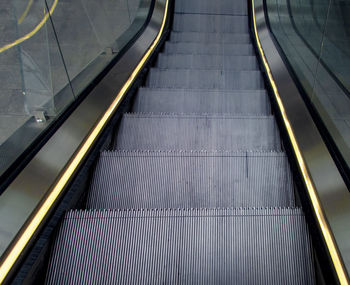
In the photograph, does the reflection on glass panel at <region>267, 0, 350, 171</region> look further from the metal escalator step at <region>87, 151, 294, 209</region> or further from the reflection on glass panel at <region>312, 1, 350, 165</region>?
the metal escalator step at <region>87, 151, 294, 209</region>

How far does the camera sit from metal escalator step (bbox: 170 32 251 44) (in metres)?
6.71

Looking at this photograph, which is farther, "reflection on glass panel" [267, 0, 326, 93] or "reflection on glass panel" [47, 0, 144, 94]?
"reflection on glass panel" [267, 0, 326, 93]

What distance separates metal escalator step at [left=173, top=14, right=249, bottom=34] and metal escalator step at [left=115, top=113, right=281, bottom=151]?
15.1 feet

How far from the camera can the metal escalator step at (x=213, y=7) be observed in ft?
27.0

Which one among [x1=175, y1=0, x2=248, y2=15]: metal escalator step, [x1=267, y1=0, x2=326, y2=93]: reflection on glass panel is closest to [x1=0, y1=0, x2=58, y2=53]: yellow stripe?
[x1=267, y1=0, x2=326, y2=93]: reflection on glass panel

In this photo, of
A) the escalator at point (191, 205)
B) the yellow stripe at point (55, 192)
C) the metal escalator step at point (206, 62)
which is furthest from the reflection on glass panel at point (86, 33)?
the metal escalator step at point (206, 62)

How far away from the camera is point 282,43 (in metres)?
4.66

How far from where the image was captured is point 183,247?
2230mm

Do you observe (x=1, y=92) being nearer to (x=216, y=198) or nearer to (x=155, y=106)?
(x=216, y=198)

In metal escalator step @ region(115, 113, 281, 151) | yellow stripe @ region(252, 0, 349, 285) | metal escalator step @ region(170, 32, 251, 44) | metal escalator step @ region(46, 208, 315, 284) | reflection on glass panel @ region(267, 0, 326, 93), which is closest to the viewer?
yellow stripe @ region(252, 0, 349, 285)

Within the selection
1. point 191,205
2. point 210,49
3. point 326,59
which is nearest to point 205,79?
point 210,49

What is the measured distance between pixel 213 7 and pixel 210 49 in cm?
283

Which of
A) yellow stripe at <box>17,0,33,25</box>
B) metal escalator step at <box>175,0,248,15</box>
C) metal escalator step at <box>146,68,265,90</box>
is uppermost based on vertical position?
yellow stripe at <box>17,0,33,25</box>

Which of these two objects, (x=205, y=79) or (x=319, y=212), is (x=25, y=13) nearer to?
(x=319, y=212)
